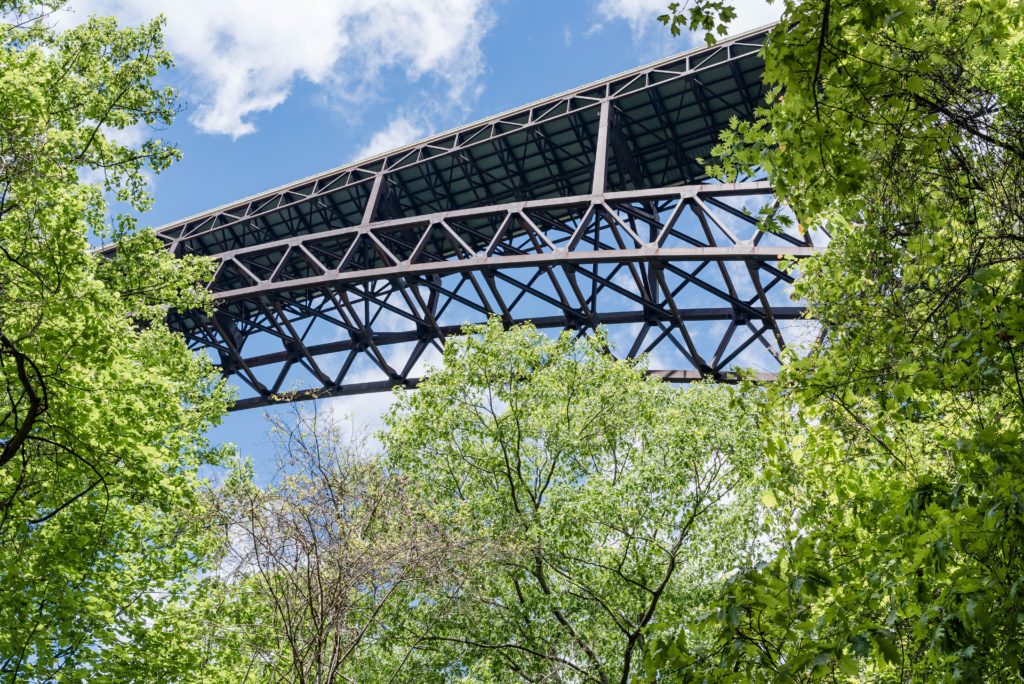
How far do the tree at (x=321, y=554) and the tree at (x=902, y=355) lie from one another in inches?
235

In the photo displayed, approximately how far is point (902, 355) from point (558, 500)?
8835 mm

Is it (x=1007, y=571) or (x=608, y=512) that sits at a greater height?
(x=608, y=512)

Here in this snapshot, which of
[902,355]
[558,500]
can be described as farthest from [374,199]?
[902,355]

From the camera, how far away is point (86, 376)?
42.7ft

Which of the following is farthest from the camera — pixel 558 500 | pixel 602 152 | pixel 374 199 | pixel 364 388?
pixel 374 199

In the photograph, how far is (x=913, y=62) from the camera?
19.2 ft

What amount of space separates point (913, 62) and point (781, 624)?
12.4 feet

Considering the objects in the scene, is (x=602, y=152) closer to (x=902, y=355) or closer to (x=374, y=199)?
(x=374, y=199)

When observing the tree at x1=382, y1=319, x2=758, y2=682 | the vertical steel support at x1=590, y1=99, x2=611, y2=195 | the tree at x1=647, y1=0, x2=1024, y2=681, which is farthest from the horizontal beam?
the tree at x1=647, y1=0, x2=1024, y2=681

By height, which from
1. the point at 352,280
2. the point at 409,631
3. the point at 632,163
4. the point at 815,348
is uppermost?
the point at 632,163

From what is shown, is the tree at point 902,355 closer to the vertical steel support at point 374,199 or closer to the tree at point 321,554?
the tree at point 321,554

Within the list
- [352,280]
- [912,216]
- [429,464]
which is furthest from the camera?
[352,280]

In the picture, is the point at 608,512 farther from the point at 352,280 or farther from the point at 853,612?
the point at 352,280

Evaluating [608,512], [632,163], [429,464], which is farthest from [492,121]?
[608,512]
